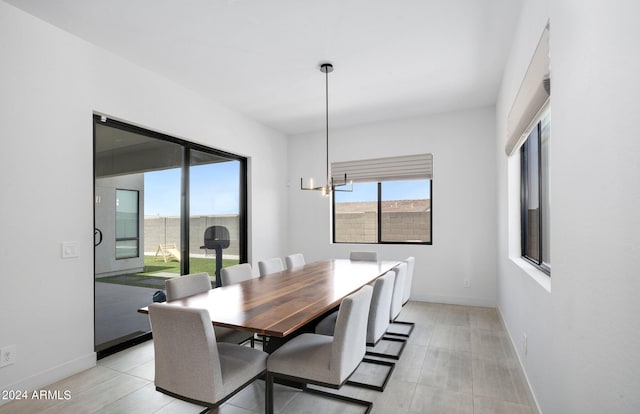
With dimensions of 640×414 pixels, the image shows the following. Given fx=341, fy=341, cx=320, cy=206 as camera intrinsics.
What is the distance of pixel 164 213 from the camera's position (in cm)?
392

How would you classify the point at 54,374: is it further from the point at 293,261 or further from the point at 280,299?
the point at 293,261

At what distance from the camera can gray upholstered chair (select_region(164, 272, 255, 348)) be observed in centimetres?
254

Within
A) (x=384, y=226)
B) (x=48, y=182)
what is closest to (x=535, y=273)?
(x=384, y=226)

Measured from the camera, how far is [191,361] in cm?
167

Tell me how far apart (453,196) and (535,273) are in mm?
2724

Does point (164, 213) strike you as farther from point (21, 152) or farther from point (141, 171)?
point (21, 152)

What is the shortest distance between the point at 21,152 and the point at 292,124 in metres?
3.63

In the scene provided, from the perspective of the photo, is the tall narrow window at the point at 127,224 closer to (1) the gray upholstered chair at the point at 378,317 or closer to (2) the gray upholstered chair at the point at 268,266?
(2) the gray upholstered chair at the point at 268,266

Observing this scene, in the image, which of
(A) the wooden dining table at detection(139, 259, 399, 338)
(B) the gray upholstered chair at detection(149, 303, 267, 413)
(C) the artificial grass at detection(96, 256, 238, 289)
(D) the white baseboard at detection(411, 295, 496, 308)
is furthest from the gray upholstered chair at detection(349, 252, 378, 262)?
(B) the gray upholstered chair at detection(149, 303, 267, 413)

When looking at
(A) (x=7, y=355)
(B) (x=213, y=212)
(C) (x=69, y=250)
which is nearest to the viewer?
(A) (x=7, y=355)

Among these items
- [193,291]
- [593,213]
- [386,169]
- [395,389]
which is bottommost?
[395,389]

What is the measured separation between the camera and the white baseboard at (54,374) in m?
2.46

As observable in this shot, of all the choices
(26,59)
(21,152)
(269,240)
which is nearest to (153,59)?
(26,59)

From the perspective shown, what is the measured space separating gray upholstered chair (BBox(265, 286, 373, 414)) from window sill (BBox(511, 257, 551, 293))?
1004mm
